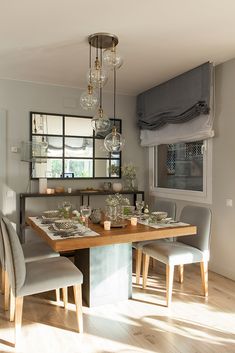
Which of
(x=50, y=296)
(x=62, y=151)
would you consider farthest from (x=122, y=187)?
(x=50, y=296)

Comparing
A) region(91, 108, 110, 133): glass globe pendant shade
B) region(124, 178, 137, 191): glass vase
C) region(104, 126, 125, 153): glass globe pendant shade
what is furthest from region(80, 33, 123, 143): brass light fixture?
region(124, 178, 137, 191): glass vase

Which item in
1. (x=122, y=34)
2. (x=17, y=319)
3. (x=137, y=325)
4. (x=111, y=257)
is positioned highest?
(x=122, y=34)

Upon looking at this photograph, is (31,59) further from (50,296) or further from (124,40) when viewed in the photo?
(50,296)

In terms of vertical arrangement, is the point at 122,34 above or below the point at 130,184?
above

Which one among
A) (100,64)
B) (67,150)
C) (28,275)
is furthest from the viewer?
(67,150)

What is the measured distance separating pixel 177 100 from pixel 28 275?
2919 millimetres

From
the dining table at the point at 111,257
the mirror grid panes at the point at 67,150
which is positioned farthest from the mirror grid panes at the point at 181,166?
the dining table at the point at 111,257

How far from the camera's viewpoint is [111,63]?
2605 mm

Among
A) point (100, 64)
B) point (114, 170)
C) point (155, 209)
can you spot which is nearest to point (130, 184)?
point (114, 170)

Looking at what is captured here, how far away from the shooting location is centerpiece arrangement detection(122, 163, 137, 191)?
465 centimetres

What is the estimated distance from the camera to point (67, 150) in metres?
4.42

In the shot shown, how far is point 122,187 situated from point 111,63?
241 cm

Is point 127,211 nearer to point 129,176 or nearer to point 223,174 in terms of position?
point 223,174

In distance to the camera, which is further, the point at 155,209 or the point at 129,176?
the point at 129,176
